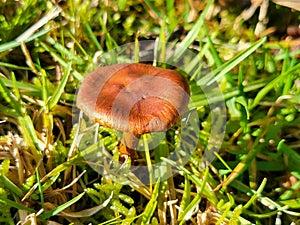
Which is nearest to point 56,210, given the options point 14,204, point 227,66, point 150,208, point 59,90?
point 14,204

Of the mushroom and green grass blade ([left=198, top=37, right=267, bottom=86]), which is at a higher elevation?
the mushroom

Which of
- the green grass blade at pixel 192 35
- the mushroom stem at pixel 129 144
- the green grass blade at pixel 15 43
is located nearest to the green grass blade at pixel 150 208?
the mushroom stem at pixel 129 144

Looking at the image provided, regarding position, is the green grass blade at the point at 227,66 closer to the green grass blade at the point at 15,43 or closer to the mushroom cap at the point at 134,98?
the mushroom cap at the point at 134,98

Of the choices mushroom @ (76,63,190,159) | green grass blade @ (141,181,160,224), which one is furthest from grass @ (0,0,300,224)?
mushroom @ (76,63,190,159)

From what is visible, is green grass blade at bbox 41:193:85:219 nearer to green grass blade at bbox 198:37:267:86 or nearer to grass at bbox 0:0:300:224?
grass at bbox 0:0:300:224

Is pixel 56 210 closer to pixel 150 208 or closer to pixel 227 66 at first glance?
pixel 150 208

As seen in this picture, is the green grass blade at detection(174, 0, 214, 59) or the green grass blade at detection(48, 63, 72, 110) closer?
the green grass blade at detection(48, 63, 72, 110)
